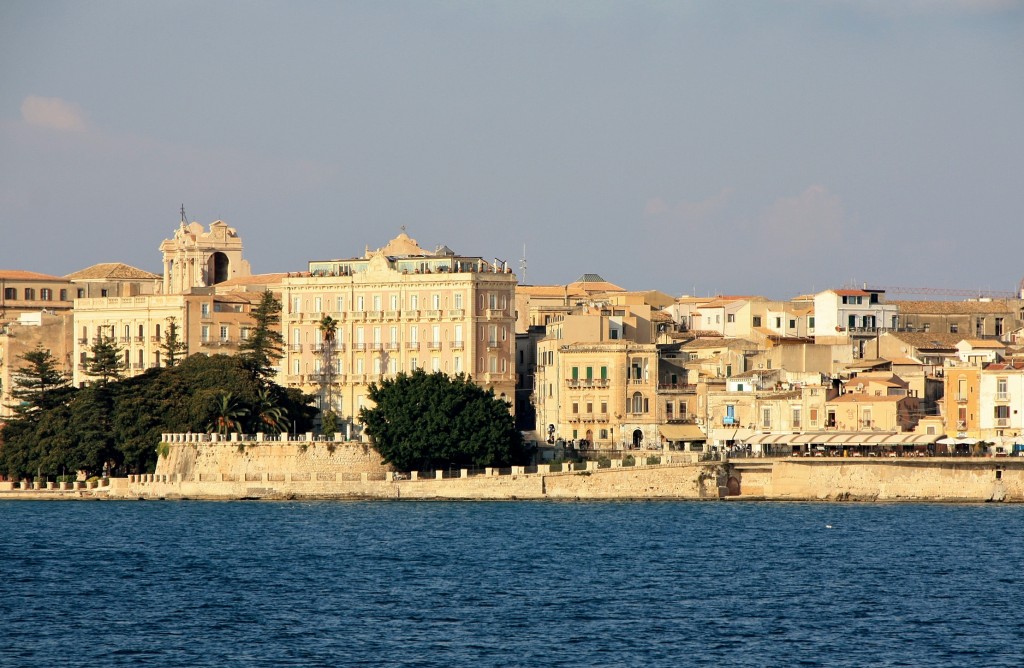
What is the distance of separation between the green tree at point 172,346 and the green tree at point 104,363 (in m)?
2.36

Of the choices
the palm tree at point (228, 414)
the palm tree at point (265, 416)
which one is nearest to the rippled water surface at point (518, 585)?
the palm tree at point (228, 414)

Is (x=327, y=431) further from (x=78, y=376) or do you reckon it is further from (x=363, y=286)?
(x=78, y=376)

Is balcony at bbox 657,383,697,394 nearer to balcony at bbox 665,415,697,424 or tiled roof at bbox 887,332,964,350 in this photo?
balcony at bbox 665,415,697,424

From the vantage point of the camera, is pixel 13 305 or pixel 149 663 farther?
pixel 13 305

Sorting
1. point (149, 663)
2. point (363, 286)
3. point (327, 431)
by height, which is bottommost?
point (149, 663)

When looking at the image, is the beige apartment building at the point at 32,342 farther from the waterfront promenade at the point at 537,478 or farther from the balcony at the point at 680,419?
the balcony at the point at 680,419


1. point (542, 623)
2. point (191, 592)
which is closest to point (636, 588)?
point (542, 623)

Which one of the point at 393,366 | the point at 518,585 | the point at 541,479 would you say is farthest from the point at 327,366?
the point at 518,585

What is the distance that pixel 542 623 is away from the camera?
57.3 meters

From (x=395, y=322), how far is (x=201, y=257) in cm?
2813

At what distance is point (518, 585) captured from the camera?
65688 mm

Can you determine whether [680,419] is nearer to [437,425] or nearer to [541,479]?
[541,479]

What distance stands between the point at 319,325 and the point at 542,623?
55.1 m

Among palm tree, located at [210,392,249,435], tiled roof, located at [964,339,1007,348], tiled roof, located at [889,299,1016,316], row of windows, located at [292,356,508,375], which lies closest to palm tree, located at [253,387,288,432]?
palm tree, located at [210,392,249,435]
